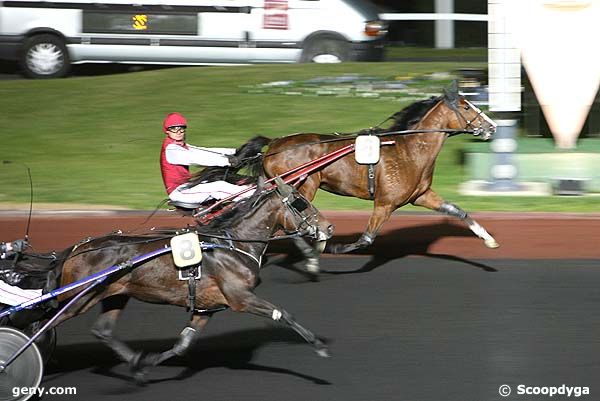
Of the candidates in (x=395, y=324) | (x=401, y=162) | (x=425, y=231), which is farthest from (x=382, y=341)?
(x=425, y=231)

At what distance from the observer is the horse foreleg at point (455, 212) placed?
9844 mm

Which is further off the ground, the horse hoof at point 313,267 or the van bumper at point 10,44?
the van bumper at point 10,44

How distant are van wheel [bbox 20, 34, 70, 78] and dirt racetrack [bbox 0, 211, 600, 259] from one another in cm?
791

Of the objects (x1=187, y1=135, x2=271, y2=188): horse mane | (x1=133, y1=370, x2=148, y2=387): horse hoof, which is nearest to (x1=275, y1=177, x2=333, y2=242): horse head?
(x1=133, y1=370, x2=148, y2=387): horse hoof

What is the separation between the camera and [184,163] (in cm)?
909

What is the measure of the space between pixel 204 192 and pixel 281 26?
912 centimetres

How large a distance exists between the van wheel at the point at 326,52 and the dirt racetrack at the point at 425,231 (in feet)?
25.8

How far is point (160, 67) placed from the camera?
68.3 ft

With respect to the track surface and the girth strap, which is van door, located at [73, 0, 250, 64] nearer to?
the track surface

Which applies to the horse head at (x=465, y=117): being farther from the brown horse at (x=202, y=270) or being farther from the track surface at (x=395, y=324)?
the brown horse at (x=202, y=270)

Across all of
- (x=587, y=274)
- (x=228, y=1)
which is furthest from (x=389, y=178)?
(x=228, y=1)

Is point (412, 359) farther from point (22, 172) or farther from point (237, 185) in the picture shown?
point (22, 172)

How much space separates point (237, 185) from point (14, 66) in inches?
504

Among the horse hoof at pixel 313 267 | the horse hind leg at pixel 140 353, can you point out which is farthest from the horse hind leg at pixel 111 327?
the horse hoof at pixel 313 267
